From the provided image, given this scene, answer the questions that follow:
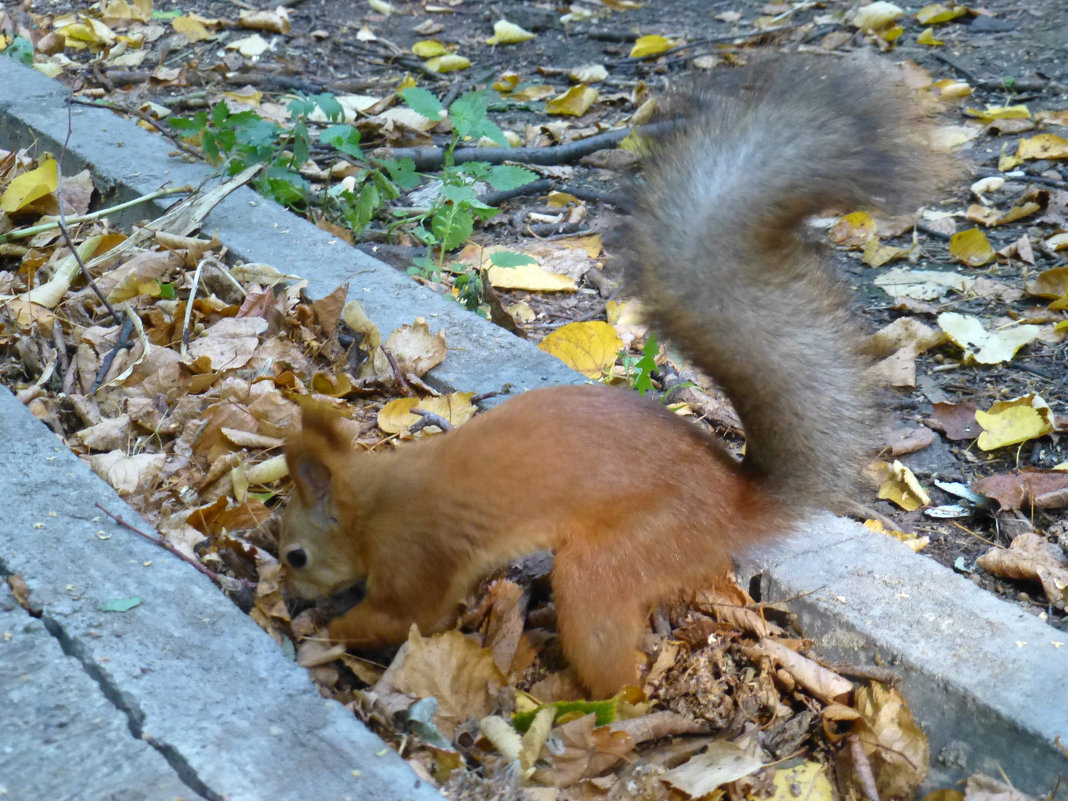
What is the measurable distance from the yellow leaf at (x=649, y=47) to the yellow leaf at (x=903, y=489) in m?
3.28

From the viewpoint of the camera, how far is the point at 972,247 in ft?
12.0

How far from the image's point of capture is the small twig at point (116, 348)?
110 inches

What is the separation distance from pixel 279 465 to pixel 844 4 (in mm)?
4500

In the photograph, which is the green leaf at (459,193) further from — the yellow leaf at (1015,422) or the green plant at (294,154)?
the yellow leaf at (1015,422)

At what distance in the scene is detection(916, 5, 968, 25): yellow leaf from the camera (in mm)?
5480

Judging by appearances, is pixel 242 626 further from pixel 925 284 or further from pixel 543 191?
pixel 543 191

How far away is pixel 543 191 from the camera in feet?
14.2

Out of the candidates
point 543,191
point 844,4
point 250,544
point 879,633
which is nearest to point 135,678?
point 250,544

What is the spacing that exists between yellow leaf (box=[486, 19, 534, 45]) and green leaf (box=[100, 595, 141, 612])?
4.49m

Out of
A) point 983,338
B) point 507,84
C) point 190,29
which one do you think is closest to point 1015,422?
point 983,338

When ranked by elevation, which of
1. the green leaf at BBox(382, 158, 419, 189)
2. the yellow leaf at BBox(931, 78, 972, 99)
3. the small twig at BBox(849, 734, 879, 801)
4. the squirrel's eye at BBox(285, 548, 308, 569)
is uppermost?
the yellow leaf at BBox(931, 78, 972, 99)

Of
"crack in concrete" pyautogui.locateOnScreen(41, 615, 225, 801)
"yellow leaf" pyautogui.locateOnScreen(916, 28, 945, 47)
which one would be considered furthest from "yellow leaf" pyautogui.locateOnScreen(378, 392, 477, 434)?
"yellow leaf" pyautogui.locateOnScreen(916, 28, 945, 47)

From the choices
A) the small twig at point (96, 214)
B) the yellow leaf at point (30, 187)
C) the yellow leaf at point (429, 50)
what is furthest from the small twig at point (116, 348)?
the yellow leaf at point (429, 50)

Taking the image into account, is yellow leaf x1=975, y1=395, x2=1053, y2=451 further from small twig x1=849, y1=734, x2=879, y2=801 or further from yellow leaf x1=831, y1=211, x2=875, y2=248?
yellow leaf x1=831, y1=211, x2=875, y2=248
